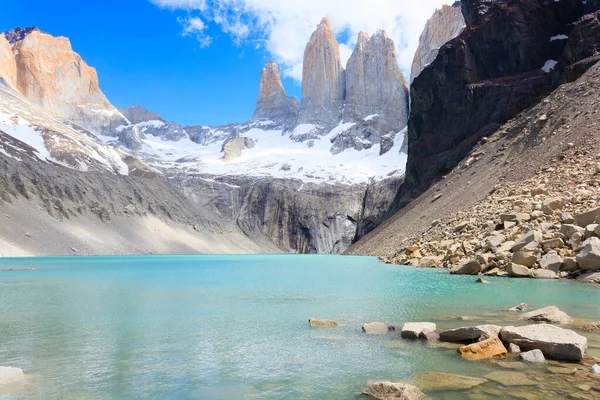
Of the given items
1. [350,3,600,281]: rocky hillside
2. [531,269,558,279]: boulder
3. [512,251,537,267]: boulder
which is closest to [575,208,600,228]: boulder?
[350,3,600,281]: rocky hillside

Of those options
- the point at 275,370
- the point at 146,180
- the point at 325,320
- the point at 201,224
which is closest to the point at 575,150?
the point at 325,320

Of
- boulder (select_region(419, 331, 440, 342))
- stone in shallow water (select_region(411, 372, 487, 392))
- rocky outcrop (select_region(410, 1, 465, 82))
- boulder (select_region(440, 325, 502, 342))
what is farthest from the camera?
rocky outcrop (select_region(410, 1, 465, 82))

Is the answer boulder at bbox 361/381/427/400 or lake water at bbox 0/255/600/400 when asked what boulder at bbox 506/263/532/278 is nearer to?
lake water at bbox 0/255/600/400

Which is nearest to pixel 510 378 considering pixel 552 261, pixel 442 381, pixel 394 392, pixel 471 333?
pixel 442 381

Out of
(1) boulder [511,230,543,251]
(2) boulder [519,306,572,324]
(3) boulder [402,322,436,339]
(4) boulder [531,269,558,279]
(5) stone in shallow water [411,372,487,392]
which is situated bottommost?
(5) stone in shallow water [411,372,487,392]

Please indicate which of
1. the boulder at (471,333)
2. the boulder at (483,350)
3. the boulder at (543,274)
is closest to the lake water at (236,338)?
the boulder at (483,350)

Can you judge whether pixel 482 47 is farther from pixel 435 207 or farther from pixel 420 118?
pixel 435 207

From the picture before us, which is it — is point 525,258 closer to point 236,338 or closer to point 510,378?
point 236,338
